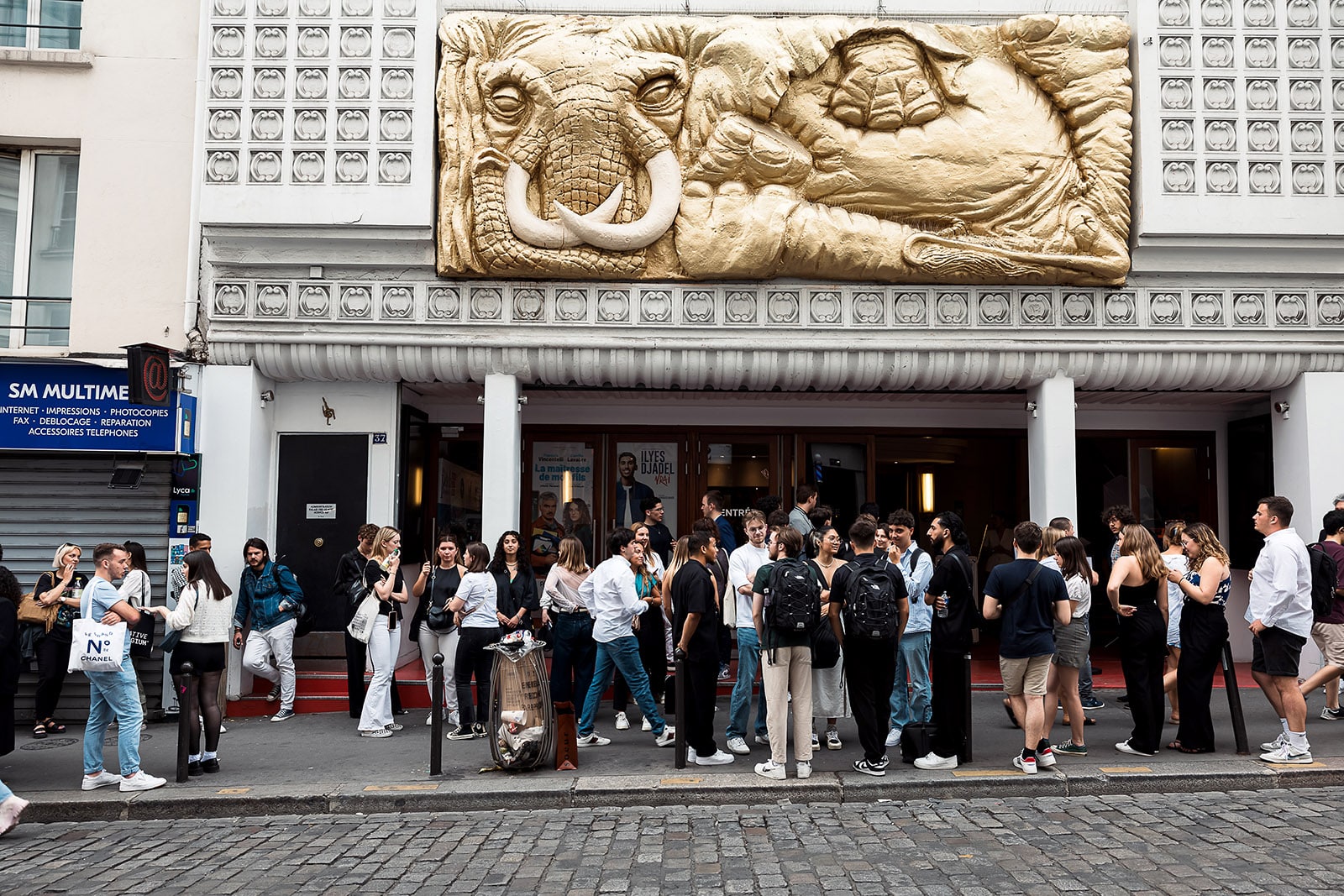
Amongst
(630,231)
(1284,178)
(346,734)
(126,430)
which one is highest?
(1284,178)

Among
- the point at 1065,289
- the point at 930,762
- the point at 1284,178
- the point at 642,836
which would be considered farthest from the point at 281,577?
the point at 1284,178

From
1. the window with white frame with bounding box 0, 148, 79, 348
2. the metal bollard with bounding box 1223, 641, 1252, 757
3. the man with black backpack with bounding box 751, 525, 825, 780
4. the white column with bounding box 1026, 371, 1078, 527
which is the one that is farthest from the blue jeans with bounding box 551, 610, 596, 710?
the window with white frame with bounding box 0, 148, 79, 348

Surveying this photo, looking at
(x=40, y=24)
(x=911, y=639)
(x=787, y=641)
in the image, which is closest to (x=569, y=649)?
(x=787, y=641)

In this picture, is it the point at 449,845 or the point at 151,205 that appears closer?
the point at 449,845

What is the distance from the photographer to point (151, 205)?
10.5 m

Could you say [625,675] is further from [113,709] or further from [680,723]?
[113,709]

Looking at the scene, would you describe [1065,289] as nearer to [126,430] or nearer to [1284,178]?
[1284,178]

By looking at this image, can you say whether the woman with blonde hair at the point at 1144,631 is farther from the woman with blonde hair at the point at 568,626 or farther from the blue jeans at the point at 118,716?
the blue jeans at the point at 118,716

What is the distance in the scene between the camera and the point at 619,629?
322 inches

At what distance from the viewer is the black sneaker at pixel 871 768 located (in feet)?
23.6

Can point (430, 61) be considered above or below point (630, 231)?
above

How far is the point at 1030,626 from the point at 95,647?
6.92 meters

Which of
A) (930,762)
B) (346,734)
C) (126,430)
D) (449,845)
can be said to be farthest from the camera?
(126,430)

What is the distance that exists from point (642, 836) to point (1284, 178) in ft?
31.8
